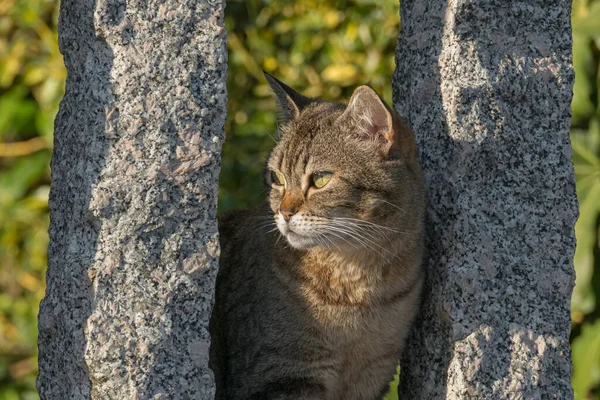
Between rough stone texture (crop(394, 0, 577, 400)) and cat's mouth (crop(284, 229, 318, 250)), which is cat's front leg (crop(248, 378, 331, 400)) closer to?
rough stone texture (crop(394, 0, 577, 400))

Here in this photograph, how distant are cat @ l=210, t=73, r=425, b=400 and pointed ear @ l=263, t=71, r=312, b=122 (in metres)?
0.25

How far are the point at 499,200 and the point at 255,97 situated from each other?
278cm

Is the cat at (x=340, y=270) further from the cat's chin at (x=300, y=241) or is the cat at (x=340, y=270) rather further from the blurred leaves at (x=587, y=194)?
the blurred leaves at (x=587, y=194)

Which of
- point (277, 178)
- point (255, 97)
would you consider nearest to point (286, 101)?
point (277, 178)

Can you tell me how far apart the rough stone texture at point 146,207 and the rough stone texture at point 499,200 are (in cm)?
86

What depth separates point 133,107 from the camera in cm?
275

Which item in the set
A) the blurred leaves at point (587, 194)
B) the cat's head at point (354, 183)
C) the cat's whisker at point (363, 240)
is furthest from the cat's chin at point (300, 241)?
the blurred leaves at point (587, 194)

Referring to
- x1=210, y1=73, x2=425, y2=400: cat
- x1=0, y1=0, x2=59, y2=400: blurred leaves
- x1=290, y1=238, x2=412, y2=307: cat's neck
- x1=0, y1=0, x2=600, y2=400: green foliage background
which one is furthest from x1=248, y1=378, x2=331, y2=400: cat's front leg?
x1=0, y1=0, x2=59, y2=400: blurred leaves

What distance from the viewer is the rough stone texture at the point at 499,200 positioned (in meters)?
3.04

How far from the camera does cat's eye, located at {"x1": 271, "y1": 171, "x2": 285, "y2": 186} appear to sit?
3457mm

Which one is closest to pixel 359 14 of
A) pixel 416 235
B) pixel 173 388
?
pixel 416 235

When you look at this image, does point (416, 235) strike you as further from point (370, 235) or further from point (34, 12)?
point (34, 12)

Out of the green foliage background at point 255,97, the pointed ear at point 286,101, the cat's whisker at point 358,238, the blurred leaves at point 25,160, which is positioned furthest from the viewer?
the blurred leaves at point 25,160

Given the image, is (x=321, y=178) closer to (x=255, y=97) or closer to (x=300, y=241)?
(x=300, y=241)
